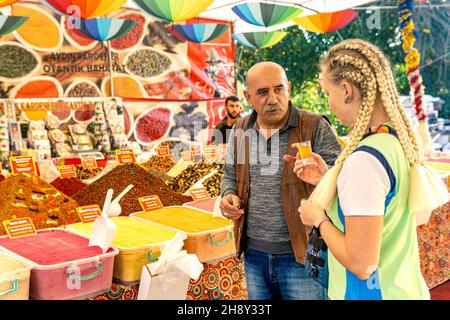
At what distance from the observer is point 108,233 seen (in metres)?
1.61

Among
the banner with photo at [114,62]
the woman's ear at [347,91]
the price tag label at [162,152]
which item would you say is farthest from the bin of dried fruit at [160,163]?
the woman's ear at [347,91]

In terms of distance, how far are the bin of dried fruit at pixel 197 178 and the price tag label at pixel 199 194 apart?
0.13m

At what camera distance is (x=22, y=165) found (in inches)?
95.8

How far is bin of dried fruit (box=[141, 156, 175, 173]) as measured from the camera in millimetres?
3383

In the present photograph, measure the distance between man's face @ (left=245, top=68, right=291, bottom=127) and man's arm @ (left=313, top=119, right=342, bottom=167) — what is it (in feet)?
0.47

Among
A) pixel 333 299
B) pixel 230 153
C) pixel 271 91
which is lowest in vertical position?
pixel 333 299

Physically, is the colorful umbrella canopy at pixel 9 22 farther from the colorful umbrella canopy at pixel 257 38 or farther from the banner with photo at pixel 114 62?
the colorful umbrella canopy at pixel 257 38

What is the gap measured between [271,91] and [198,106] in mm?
4770

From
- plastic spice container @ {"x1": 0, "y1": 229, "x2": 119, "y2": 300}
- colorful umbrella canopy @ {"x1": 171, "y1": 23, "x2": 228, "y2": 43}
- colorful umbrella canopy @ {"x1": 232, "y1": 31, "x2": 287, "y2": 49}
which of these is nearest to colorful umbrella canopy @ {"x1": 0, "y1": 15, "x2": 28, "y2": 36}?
colorful umbrella canopy @ {"x1": 171, "y1": 23, "x2": 228, "y2": 43}

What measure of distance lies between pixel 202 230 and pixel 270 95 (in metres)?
0.62

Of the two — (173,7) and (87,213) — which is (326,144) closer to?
(87,213)

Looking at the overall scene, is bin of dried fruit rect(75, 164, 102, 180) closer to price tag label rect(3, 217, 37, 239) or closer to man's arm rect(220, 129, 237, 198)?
price tag label rect(3, 217, 37, 239)
